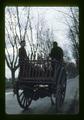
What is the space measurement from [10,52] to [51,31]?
53cm

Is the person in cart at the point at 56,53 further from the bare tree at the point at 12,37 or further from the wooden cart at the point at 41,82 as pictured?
the bare tree at the point at 12,37

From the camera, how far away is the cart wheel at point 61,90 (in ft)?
9.36

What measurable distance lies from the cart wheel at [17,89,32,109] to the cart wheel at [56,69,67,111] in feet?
1.06

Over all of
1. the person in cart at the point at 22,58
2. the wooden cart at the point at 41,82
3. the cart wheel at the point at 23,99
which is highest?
the person in cart at the point at 22,58

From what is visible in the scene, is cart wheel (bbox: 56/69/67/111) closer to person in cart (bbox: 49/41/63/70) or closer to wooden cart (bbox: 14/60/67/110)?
wooden cart (bbox: 14/60/67/110)

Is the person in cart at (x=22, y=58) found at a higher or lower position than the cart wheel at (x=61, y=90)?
higher

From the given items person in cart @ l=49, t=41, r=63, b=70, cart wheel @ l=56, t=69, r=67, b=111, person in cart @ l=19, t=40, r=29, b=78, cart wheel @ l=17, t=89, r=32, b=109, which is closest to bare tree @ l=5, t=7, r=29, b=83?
person in cart @ l=19, t=40, r=29, b=78

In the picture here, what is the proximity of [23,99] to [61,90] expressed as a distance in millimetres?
449

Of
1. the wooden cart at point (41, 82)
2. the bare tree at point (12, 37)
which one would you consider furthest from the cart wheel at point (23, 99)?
A: the bare tree at point (12, 37)

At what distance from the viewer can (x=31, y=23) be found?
2.89 metres

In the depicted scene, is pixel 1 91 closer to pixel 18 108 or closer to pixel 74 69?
pixel 18 108

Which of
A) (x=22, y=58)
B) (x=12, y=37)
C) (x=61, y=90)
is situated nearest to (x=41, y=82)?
(x=61, y=90)

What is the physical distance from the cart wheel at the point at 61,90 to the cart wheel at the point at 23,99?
0.32m
